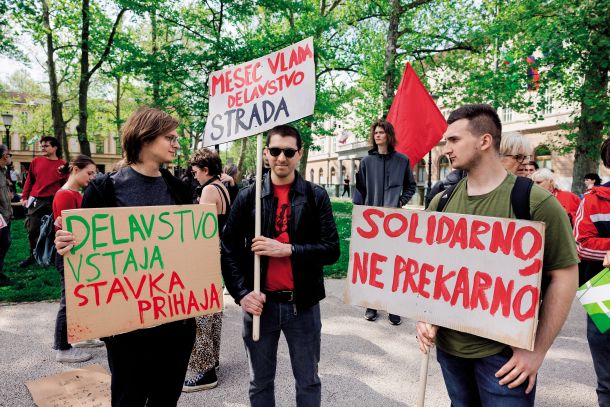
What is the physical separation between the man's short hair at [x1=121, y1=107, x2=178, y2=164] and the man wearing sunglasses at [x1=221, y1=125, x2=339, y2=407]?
0.59 m

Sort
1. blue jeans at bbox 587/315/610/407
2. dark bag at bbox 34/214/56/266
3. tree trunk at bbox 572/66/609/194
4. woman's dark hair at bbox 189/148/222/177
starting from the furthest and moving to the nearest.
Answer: tree trunk at bbox 572/66/609/194 → dark bag at bbox 34/214/56/266 → woman's dark hair at bbox 189/148/222/177 → blue jeans at bbox 587/315/610/407

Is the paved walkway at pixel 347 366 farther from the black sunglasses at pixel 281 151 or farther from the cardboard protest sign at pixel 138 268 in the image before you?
the black sunglasses at pixel 281 151

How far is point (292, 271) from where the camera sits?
2387 millimetres

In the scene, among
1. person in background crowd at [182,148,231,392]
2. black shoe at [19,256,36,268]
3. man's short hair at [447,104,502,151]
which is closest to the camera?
man's short hair at [447,104,502,151]

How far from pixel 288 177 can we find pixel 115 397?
1465mm

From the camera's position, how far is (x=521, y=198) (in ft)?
5.66

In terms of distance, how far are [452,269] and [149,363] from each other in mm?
1576

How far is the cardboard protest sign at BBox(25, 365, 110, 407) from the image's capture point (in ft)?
9.85

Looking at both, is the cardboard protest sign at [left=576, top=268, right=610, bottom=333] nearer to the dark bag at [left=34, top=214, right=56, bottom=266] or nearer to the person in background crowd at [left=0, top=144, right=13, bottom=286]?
the dark bag at [left=34, top=214, right=56, bottom=266]

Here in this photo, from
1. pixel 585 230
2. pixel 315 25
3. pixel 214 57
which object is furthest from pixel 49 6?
pixel 585 230

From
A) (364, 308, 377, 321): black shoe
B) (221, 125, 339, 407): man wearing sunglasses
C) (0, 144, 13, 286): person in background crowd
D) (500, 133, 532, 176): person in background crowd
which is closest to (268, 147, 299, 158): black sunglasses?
(221, 125, 339, 407): man wearing sunglasses

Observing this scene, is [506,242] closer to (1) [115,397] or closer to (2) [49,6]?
(1) [115,397]

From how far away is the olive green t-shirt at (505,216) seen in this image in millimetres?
1672

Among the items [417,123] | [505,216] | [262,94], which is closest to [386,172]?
[417,123]
